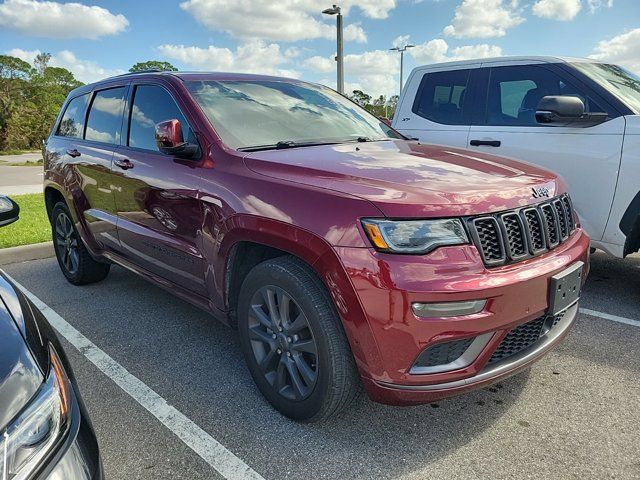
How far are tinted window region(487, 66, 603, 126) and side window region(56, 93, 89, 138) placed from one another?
12.1ft

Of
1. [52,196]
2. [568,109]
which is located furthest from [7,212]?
[568,109]

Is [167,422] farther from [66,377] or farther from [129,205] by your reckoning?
[129,205]

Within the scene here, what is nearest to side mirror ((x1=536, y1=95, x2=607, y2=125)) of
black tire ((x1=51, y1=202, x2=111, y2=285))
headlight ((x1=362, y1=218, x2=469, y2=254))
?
headlight ((x1=362, y1=218, x2=469, y2=254))

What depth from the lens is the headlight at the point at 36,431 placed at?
1163 millimetres

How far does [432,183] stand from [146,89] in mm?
2315

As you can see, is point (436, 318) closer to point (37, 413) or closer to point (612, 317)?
point (37, 413)

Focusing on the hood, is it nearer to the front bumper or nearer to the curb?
the front bumper

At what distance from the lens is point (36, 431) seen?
1.25 m

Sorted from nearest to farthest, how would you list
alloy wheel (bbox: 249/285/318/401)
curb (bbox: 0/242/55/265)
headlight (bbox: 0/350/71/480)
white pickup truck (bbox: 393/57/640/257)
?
headlight (bbox: 0/350/71/480)
alloy wheel (bbox: 249/285/318/401)
white pickup truck (bbox: 393/57/640/257)
curb (bbox: 0/242/55/265)

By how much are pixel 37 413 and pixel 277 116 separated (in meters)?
2.35

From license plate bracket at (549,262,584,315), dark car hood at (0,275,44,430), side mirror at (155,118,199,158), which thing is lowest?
license plate bracket at (549,262,584,315)

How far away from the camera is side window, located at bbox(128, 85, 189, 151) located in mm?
3260

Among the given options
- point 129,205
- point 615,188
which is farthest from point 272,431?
point 615,188

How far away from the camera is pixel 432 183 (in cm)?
224
